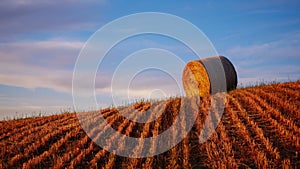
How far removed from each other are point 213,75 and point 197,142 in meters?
7.70

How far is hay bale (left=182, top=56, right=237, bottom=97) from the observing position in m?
16.5

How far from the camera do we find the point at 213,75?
54.4 feet

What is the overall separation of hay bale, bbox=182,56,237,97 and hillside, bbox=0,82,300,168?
3031 mm

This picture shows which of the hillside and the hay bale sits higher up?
the hay bale

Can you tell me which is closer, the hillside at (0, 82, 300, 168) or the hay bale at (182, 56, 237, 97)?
the hillside at (0, 82, 300, 168)

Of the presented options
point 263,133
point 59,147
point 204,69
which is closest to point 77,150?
point 59,147

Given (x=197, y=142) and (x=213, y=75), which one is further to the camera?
(x=213, y=75)

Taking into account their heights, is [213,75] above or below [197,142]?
above

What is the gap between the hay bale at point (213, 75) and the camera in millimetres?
16500

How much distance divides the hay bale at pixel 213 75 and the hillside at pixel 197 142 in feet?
9.94

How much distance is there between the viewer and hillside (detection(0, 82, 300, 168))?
792cm

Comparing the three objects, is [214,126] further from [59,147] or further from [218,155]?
[59,147]

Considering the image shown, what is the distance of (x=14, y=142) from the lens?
437 inches

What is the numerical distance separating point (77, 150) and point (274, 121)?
546 centimetres
